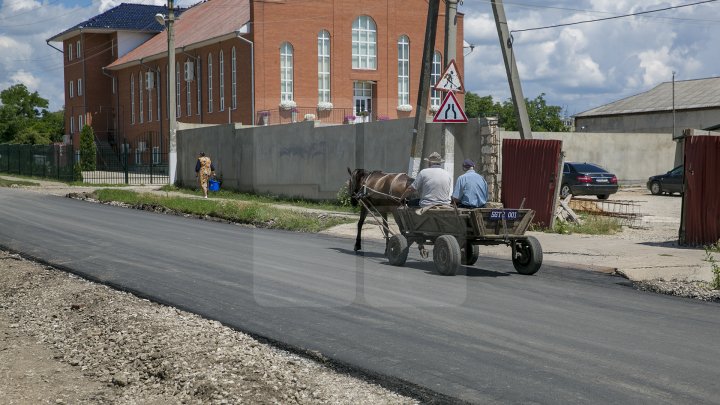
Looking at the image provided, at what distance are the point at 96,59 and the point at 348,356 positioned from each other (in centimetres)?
7472

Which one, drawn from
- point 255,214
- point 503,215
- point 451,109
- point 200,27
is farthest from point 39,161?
point 503,215

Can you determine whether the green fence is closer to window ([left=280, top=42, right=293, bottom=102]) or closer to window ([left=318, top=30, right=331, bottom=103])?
window ([left=280, top=42, right=293, bottom=102])

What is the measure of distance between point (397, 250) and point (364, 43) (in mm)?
40495

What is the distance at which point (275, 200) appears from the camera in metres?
34.4

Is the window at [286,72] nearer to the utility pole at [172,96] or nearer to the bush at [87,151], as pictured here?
the utility pole at [172,96]

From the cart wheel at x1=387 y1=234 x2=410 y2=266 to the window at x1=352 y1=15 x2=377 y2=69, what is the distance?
131 feet

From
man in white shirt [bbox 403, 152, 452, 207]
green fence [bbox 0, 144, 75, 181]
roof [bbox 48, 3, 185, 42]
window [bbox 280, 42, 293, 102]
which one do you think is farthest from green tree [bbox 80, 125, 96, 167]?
man in white shirt [bbox 403, 152, 452, 207]

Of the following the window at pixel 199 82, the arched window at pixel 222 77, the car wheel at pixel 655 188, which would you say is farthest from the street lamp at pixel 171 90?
the car wheel at pixel 655 188

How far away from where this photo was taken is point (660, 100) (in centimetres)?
6494

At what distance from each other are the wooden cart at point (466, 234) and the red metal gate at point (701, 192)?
5.08m

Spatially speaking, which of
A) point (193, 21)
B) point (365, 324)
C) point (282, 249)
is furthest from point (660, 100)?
point (365, 324)

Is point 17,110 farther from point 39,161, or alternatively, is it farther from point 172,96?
point 172,96

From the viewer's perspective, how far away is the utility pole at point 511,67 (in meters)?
22.6

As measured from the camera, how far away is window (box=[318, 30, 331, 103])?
53438 millimetres
